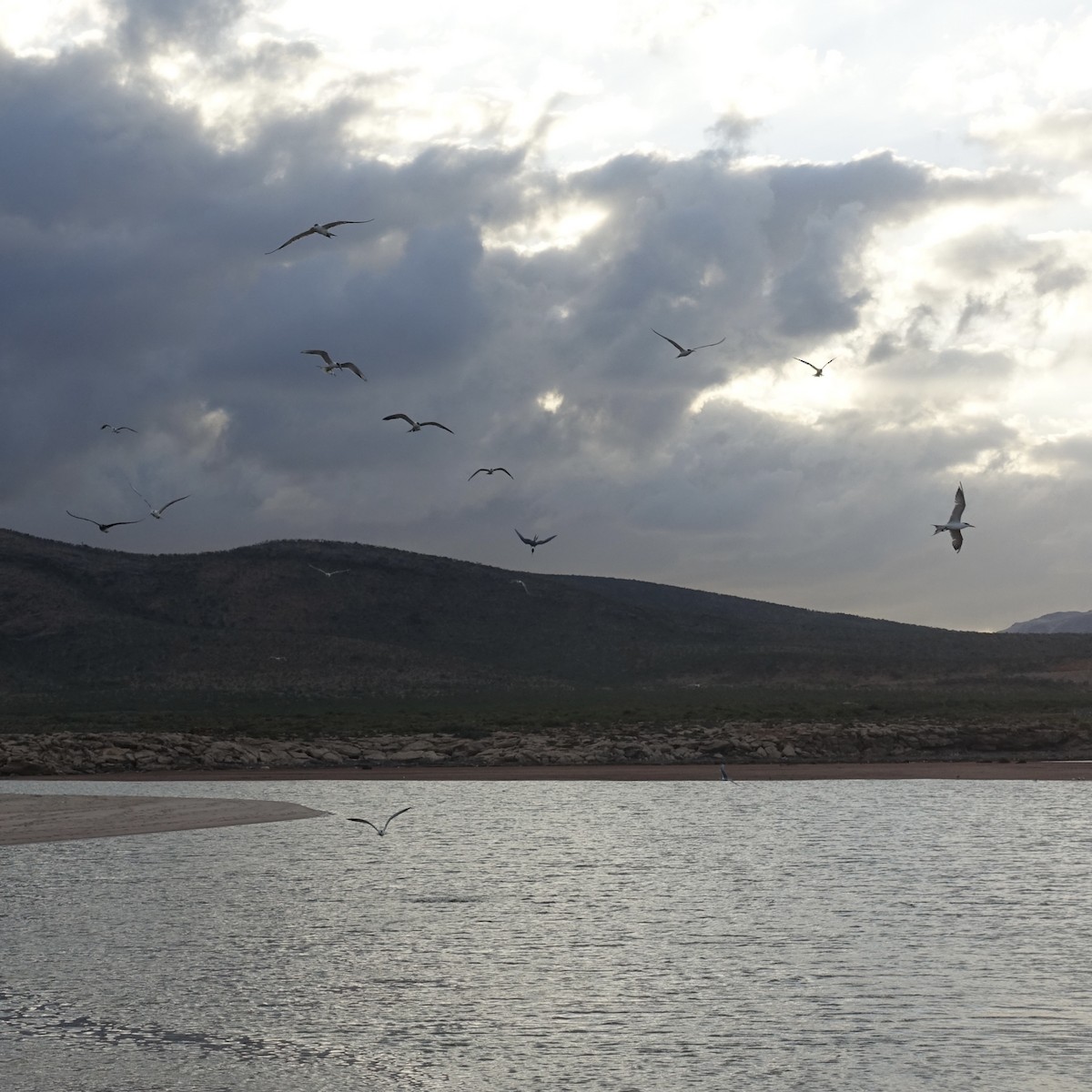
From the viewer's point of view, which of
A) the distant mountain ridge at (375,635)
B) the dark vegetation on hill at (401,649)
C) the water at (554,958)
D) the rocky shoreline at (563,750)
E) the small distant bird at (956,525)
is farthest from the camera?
the distant mountain ridge at (375,635)

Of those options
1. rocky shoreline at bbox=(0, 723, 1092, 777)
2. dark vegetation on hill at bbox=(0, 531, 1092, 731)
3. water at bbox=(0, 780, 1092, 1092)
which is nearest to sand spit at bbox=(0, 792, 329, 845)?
water at bbox=(0, 780, 1092, 1092)

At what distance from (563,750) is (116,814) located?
26601 mm

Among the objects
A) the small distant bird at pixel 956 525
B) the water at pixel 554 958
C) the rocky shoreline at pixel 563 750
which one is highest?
the small distant bird at pixel 956 525

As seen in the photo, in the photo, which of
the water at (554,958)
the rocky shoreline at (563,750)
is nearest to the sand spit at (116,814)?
the water at (554,958)

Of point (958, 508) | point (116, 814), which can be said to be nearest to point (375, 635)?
point (116, 814)

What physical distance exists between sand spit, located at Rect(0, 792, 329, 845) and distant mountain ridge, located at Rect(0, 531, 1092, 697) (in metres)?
73.1

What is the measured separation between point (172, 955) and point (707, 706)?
65.1 meters

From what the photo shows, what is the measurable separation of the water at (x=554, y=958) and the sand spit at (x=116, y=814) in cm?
191

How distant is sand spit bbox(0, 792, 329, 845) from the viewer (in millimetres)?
36562

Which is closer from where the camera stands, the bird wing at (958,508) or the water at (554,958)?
the water at (554,958)

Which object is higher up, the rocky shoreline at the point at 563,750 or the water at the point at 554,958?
the rocky shoreline at the point at 563,750

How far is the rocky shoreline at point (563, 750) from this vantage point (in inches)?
2378

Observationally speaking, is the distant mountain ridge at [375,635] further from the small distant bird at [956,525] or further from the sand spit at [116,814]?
the small distant bird at [956,525]

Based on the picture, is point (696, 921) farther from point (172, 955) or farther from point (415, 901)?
point (172, 955)
